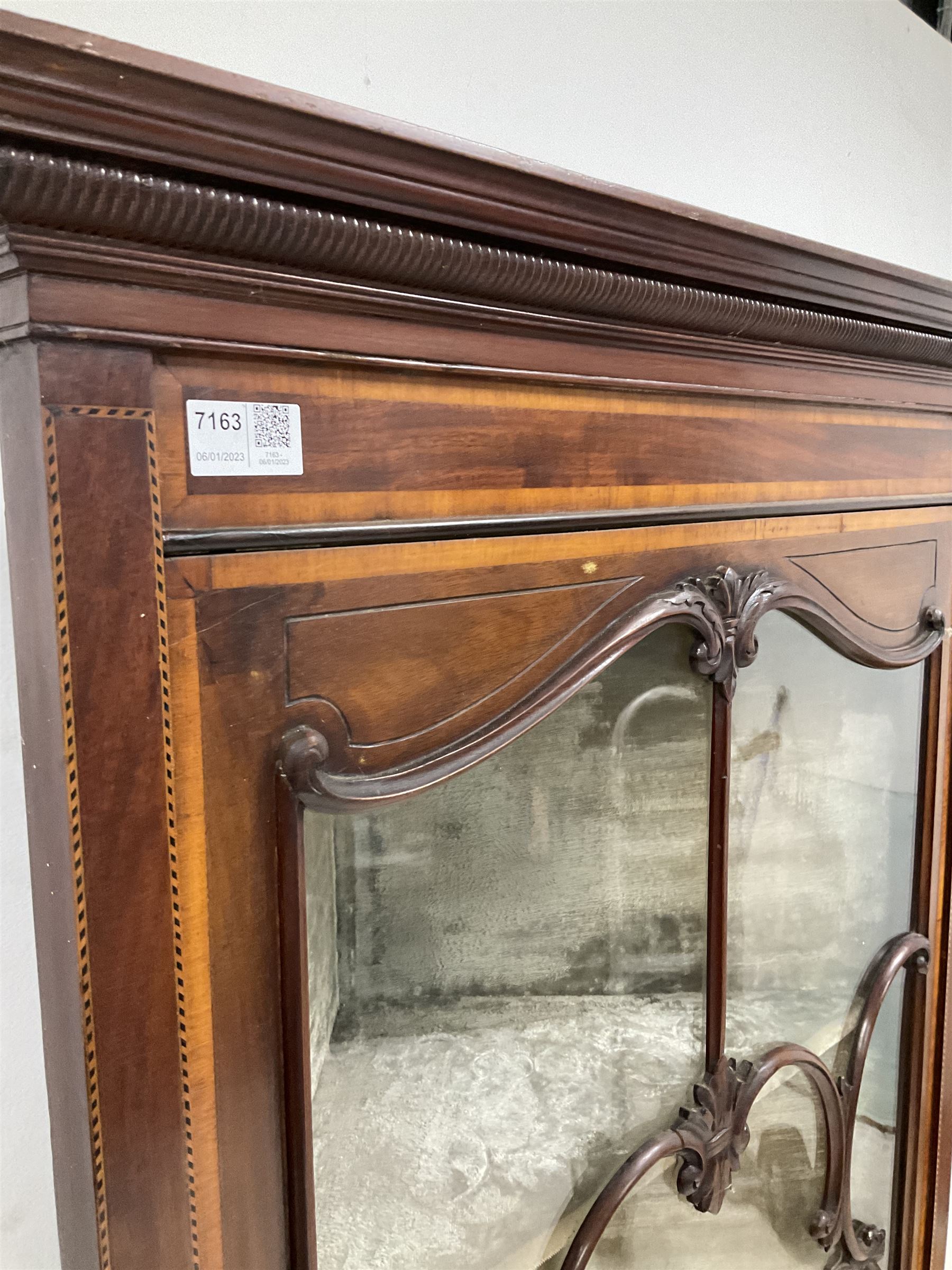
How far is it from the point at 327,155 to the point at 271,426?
10 cm

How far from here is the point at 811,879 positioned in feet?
2.39

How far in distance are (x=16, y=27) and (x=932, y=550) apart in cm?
74

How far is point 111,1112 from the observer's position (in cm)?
36

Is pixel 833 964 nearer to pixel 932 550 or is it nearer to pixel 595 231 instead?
pixel 932 550

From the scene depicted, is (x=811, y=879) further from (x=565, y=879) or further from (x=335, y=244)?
(x=335, y=244)

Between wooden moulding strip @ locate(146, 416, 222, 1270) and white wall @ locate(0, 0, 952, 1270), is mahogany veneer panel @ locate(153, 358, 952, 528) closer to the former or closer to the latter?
wooden moulding strip @ locate(146, 416, 222, 1270)

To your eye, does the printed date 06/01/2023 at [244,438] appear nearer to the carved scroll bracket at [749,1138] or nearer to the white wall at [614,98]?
the white wall at [614,98]

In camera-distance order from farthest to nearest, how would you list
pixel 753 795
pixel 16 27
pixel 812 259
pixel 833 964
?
pixel 833 964, pixel 753 795, pixel 812 259, pixel 16 27

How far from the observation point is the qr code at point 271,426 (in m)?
0.37

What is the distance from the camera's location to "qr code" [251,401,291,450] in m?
0.37

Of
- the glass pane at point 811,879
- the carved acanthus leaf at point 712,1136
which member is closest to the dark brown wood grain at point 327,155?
the glass pane at point 811,879

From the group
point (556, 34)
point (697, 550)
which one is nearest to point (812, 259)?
point (697, 550)

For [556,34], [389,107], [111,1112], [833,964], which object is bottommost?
[833,964]

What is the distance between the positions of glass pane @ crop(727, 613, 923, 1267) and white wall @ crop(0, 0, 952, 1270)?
0.48m
